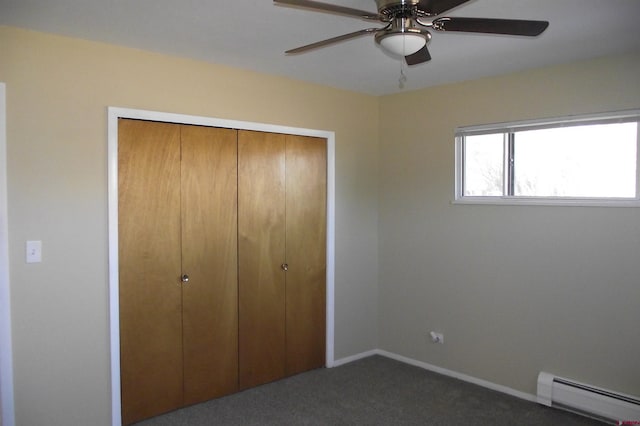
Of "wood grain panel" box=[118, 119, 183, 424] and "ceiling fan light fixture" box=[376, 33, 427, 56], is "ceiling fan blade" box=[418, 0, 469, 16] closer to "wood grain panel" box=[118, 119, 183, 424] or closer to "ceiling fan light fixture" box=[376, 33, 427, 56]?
"ceiling fan light fixture" box=[376, 33, 427, 56]

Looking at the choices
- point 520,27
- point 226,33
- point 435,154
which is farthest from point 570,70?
point 226,33

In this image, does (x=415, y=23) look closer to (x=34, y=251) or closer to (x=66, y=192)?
(x=66, y=192)

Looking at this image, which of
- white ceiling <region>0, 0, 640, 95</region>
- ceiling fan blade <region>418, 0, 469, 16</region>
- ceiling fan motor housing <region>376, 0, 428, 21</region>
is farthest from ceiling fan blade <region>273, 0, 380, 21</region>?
white ceiling <region>0, 0, 640, 95</region>

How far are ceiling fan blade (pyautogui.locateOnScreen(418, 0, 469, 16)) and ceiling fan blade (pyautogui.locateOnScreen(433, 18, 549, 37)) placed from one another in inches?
3.3

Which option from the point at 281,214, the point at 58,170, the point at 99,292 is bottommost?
the point at 99,292

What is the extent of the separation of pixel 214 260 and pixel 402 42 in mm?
2081

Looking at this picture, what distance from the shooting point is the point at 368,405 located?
327 centimetres

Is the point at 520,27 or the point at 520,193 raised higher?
the point at 520,27

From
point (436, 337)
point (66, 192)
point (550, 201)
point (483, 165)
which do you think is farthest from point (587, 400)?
point (66, 192)

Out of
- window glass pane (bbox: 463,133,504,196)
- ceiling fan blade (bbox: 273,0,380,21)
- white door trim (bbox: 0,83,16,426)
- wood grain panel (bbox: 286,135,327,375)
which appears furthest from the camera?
wood grain panel (bbox: 286,135,327,375)

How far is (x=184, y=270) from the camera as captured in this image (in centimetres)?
315

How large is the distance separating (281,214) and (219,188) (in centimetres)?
59

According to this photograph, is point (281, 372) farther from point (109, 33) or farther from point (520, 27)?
point (520, 27)

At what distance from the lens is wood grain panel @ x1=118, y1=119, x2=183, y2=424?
2.90 meters
